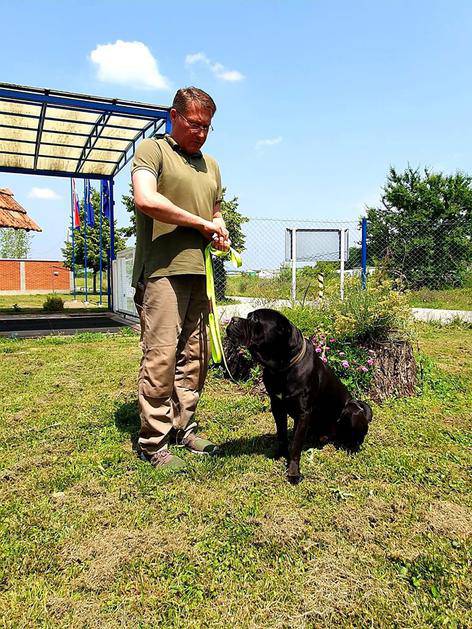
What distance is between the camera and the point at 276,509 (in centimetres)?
219

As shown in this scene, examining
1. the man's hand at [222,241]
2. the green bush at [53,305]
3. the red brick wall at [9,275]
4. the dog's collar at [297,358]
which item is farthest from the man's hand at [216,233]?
the red brick wall at [9,275]

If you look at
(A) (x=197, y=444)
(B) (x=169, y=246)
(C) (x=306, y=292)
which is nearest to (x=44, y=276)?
(C) (x=306, y=292)

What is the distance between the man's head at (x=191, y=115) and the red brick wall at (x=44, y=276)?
31.1 m

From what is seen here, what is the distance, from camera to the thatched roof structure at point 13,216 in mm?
11223

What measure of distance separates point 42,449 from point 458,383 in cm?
379

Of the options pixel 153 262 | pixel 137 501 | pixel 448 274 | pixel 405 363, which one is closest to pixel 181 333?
pixel 153 262

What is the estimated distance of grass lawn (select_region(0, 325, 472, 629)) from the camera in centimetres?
157

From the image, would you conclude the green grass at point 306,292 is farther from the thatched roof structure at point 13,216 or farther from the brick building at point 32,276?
the brick building at point 32,276

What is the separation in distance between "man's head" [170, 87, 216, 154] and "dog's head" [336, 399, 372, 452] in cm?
184

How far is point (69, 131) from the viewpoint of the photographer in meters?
9.90

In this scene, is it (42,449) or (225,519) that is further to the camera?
(42,449)

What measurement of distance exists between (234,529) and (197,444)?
0.90 metres

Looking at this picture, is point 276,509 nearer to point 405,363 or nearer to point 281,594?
point 281,594

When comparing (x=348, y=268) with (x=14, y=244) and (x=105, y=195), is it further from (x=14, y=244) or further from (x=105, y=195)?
(x=14, y=244)
